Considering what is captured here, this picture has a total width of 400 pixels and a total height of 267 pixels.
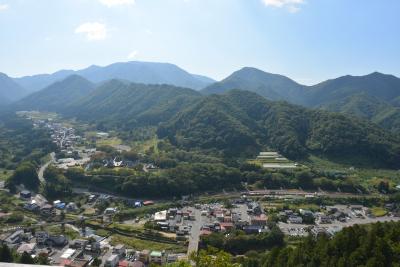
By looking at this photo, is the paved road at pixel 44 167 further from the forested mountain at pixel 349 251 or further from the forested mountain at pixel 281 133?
the forested mountain at pixel 349 251

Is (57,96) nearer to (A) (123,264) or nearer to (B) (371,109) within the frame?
(B) (371,109)

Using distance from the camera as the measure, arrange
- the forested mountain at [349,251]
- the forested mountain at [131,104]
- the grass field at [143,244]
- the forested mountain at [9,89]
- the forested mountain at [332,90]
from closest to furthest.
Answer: the forested mountain at [349,251] < the grass field at [143,244] < the forested mountain at [131,104] < the forested mountain at [332,90] < the forested mountain at [9,89]

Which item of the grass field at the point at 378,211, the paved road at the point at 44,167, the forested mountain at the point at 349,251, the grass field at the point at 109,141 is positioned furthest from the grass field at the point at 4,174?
the grass field at the point at 378,211

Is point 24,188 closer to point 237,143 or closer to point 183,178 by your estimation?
point 183,178

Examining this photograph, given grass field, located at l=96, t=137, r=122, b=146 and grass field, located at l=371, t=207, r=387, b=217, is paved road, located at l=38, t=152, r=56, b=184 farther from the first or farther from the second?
grass field, located at l=371, t=207, r=387, b=217

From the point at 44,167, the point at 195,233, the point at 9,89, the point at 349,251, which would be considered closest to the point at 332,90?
the point at 44,167

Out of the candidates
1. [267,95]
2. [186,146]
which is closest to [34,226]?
[186,146]


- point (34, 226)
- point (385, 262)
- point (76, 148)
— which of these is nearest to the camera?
point (385, 262)
